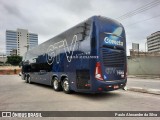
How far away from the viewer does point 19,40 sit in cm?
14425

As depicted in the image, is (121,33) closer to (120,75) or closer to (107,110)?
(120,75)

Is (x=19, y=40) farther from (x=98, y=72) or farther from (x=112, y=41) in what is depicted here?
(x=98, y=72)

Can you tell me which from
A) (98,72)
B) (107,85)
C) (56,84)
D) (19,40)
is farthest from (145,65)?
(19,40)

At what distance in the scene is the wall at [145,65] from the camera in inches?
1070

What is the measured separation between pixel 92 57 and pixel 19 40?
146412 mm

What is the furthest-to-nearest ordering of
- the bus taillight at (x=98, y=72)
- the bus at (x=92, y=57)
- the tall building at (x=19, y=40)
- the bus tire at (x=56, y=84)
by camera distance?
the tall building at (x=19, y=40) < the bus tire at (x=56, y=84) < the bus at (x=92, y=57) < the bus taillight at (x=98, y=72)

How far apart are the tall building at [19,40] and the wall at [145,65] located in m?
123

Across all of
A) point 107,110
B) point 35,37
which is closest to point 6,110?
point 107,110

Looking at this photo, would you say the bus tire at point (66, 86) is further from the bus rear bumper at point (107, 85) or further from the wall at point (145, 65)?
the wall at point (145, 65)

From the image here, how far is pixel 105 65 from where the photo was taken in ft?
26.9

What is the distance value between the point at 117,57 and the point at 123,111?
332 cm

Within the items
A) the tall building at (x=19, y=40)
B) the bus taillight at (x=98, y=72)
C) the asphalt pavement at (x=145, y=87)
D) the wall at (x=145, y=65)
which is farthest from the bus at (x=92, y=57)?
the tall building at (x=19, y=40)

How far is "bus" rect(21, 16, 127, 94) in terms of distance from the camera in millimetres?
8000

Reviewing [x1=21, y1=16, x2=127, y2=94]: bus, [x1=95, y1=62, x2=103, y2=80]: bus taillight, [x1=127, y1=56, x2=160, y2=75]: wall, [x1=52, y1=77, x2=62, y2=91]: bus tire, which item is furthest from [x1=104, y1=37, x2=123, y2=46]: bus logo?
[x1=127, y1=56, x2=160, y2=75]: wall
